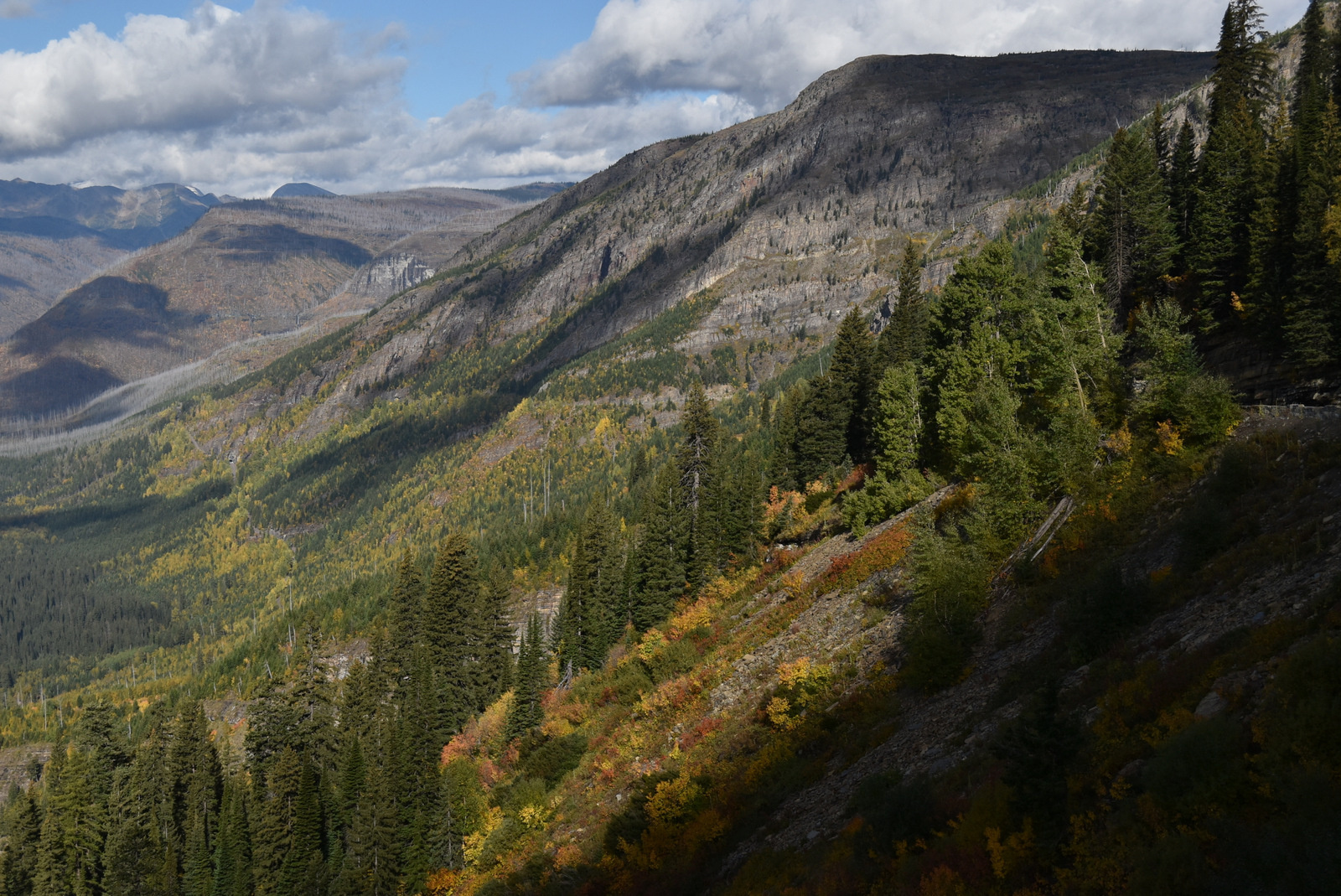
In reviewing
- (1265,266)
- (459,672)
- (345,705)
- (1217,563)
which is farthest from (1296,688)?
(345,705)

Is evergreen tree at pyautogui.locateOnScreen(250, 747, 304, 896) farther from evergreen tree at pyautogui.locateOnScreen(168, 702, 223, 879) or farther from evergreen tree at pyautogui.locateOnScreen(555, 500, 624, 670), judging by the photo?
evergreen tree at pyautogui.locateOnScreen(555, 500, 624, 670)

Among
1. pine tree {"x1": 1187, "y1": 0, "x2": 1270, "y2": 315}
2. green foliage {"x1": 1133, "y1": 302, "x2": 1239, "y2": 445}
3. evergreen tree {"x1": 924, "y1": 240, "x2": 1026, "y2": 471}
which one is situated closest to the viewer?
green foliage {"x1": 1133, "y1": 302, "x2": 1239, "y2": 445}

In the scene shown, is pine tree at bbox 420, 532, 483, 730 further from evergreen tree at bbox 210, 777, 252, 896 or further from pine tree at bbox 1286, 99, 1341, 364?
pine tree at bbox 1286, 99, 1341, 364

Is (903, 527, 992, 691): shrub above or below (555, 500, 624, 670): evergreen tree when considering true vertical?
above

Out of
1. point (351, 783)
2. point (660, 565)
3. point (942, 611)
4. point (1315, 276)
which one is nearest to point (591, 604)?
point (660, 565)

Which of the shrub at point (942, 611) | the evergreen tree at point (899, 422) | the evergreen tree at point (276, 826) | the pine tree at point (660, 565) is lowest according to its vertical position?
the evergreen tree at point (276, 826)

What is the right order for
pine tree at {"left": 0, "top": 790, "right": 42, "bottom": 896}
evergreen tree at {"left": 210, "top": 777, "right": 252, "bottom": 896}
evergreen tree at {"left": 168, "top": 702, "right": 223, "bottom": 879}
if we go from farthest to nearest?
pine tree at {"left": 0, "top": 790, "right": 42, "bottom": 896}, evergreen tree at {"left": 168, "top": 702, "right": 223, "bottom": 879}, evergreen tree at {"left": 210, "top": 777, "right": 252, "bottom": 896}

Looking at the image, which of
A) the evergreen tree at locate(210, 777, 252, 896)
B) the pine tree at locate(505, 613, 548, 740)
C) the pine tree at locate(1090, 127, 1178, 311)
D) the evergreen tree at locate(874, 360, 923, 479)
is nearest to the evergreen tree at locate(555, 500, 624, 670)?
the pine tree at locate(505, 613, 548, 740)

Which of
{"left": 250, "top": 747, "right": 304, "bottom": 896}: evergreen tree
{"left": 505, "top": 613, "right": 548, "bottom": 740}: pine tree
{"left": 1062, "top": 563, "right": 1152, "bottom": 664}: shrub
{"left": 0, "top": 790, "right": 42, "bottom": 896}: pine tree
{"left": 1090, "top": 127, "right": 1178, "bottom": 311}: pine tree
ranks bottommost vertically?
{"left": 0, "top": 790, "right": 42, "bottom": 896}: pine tree

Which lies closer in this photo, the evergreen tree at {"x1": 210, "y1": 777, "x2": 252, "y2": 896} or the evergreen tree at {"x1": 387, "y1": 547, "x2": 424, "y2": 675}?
the evergreen tree at {"x1": 210, "y1": 777, "x2": 252, "y2": 896}

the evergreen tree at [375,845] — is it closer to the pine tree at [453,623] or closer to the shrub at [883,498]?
the pine tree at [453,623]

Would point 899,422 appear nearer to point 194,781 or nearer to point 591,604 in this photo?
point 591,604

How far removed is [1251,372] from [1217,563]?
20249 mm

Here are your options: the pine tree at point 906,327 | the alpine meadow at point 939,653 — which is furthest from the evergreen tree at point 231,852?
the pine tree at point 906,327
